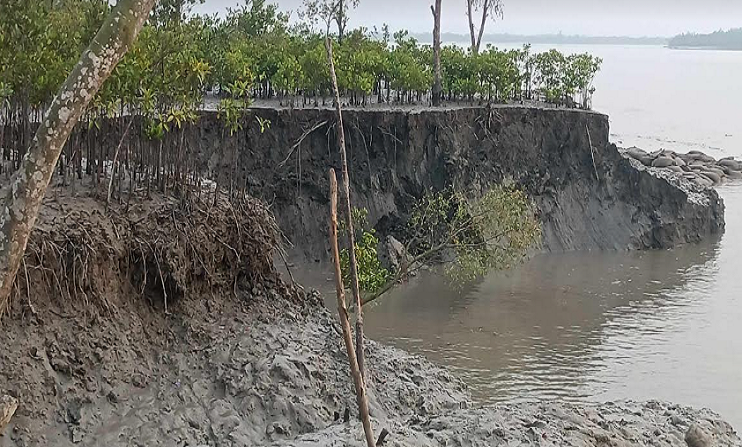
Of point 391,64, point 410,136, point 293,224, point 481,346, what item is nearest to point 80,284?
point 481,346

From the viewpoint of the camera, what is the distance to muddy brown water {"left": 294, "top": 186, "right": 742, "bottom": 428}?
1396 cm

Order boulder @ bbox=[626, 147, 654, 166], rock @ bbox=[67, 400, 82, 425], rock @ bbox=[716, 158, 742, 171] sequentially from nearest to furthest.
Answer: rock @ bbox=[67, 400, 82, 425] → boulder @ bbox=[626, 147, 654, 166] → rock @ bbox=[716, 158, 742, 171]

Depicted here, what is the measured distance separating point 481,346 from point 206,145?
6627mm

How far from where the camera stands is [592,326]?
57.0ft

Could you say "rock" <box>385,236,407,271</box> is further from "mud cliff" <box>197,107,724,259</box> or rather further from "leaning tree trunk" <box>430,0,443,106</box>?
"leaning tree trunk" <box>430,0,443,106</box>

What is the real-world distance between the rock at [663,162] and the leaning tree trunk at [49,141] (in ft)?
98.1

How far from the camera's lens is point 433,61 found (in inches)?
997

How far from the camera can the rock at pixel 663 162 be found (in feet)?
110

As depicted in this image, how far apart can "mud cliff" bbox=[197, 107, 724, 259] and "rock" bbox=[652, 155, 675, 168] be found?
749cm

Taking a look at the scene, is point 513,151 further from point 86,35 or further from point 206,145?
point 86,35

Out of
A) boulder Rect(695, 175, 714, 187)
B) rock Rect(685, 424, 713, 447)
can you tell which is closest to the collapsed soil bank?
boulder Rect(695, 175, 714, 187)

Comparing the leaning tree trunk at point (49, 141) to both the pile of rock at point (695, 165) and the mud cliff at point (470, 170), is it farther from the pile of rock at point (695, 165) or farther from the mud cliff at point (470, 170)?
the pile of rock at point (695, 165)

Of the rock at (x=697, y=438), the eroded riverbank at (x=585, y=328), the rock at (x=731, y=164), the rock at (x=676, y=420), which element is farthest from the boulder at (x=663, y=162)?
the rock at (x=697, y=438)

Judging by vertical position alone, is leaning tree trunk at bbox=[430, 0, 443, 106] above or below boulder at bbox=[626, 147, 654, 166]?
above
